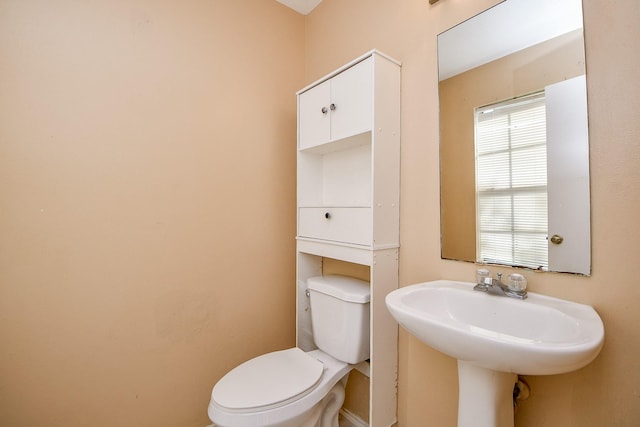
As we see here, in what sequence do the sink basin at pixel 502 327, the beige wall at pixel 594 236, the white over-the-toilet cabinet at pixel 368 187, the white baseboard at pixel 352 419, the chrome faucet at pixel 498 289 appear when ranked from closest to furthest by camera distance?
the sink basin at pixel 502 327 < the beige wall at pixel 594 236 < the chrome faucet at pixel 498 289 < the white over-the-toilet cabinet at pixel 368 187 < the white baseboard at pixel 352 419

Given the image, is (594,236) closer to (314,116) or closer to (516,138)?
(516,138)

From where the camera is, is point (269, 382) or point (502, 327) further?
point (269, 382)

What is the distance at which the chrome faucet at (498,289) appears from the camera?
0.91 meters

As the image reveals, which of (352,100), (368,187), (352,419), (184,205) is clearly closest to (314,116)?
(352,100)

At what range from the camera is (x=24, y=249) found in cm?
106

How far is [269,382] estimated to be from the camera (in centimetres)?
114

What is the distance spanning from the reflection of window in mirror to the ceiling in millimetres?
1320

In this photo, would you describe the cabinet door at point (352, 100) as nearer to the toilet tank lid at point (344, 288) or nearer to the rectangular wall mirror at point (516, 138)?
the rectangular wall mirror at point (516, 138)

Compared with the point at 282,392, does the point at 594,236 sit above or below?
above

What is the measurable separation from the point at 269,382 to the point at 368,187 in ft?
3.26

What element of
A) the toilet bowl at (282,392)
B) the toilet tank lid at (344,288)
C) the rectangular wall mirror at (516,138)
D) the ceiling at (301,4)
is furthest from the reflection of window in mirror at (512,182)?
the ceiling at (301,4)

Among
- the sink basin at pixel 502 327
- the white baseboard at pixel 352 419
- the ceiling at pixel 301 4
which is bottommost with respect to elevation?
the white baseboard at pixel 352 419

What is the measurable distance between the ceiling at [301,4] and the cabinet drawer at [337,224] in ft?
4.32

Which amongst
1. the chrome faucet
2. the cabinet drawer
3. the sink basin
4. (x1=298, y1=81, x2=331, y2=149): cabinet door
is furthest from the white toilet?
(x1=298, y1=81, x2=331, y2=149): cabinet door
